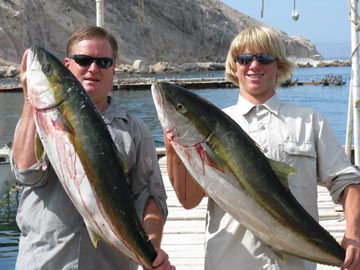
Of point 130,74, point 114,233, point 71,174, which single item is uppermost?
point 71,174

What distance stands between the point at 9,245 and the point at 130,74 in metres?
86.5

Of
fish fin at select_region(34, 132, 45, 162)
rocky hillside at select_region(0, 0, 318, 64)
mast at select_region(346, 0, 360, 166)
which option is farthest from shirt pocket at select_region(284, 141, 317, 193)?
rocky hillside at select_region(0, 0, 318, 64)

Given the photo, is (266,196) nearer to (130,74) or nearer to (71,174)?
(71,174)

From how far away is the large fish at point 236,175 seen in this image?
10.2 feet

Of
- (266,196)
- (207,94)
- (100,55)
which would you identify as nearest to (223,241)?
(266,196)

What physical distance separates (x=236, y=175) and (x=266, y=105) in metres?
0.58

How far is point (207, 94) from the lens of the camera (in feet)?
191

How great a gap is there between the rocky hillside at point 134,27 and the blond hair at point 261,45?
88.0 m

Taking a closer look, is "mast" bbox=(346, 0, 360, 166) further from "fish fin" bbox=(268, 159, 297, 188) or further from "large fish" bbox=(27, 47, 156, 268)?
"large fish" bbox=(27, 47, 156, 268)

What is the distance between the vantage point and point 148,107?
48219mm

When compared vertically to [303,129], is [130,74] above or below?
below

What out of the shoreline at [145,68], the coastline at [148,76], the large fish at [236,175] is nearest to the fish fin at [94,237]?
the large fish at [236,175]

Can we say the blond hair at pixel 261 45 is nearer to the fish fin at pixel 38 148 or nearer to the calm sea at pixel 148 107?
the fish fin at pixel 38 148

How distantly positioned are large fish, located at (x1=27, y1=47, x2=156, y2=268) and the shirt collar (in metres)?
0.87
